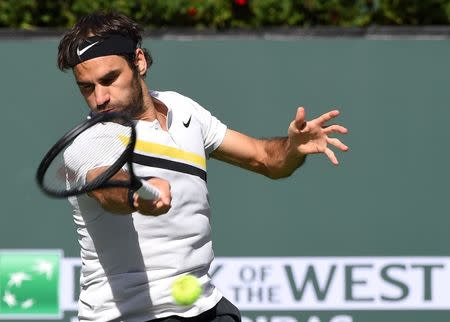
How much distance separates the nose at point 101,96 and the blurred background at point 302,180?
2230 millimetres

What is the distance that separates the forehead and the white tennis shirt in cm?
21

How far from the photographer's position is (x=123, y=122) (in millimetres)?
3279

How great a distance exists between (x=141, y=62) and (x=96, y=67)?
0.26 meters

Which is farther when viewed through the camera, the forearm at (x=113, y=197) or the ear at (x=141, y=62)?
the ear at (x=141, y=62)

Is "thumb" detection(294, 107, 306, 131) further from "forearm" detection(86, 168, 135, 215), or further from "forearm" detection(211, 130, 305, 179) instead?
"forearm" detection(86, 168, 135, 215)

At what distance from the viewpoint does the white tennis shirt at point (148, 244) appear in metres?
3.48

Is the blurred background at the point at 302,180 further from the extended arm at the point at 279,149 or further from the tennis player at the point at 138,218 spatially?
the tennis player at the point at 138,218

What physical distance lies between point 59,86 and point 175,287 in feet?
8.03

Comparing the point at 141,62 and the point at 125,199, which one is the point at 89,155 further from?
the point at 141,62

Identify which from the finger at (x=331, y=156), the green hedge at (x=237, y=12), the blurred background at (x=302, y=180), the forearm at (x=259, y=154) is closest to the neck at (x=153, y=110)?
the forearm at (x=259, y=154)

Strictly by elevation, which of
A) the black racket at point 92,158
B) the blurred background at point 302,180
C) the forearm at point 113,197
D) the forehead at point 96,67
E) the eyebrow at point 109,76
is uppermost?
the forehead at point 96,67

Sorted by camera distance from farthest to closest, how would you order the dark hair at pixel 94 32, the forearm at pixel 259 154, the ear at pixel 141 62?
1. the forearm at pixel 259 154
2. the ear at pixel 141 62
3. the dark hair at pixel 94 32

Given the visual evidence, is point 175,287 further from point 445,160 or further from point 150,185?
point 445,160

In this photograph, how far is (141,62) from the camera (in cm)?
369
